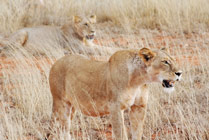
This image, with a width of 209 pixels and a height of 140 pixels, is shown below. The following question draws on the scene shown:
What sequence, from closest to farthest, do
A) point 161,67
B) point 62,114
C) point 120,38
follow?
point 161,67, point 62,114, point 120,38

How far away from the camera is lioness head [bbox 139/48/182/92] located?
3.26 m

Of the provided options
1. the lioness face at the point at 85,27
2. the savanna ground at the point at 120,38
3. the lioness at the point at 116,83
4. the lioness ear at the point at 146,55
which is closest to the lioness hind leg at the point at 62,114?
the lioness at the point at 116,83

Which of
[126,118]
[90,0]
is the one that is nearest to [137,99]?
[126,118]

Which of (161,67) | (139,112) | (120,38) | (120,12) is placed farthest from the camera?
(120,12)

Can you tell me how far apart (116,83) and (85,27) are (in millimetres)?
5401

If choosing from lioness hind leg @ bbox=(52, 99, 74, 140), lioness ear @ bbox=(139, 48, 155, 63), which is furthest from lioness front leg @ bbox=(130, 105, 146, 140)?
lioness hind leg @ bbox=(52, 99, 74, 140)

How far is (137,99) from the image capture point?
3396mm

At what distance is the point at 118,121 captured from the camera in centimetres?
335

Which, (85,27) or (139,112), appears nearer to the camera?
(139,112)

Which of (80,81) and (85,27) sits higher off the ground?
(85,27)

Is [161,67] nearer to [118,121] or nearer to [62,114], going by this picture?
[118,121]

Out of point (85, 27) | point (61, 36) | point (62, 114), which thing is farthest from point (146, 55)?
point (61, 36)

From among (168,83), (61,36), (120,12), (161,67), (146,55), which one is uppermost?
(120,12)

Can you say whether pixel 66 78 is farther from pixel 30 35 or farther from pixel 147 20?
pixel 147 20
